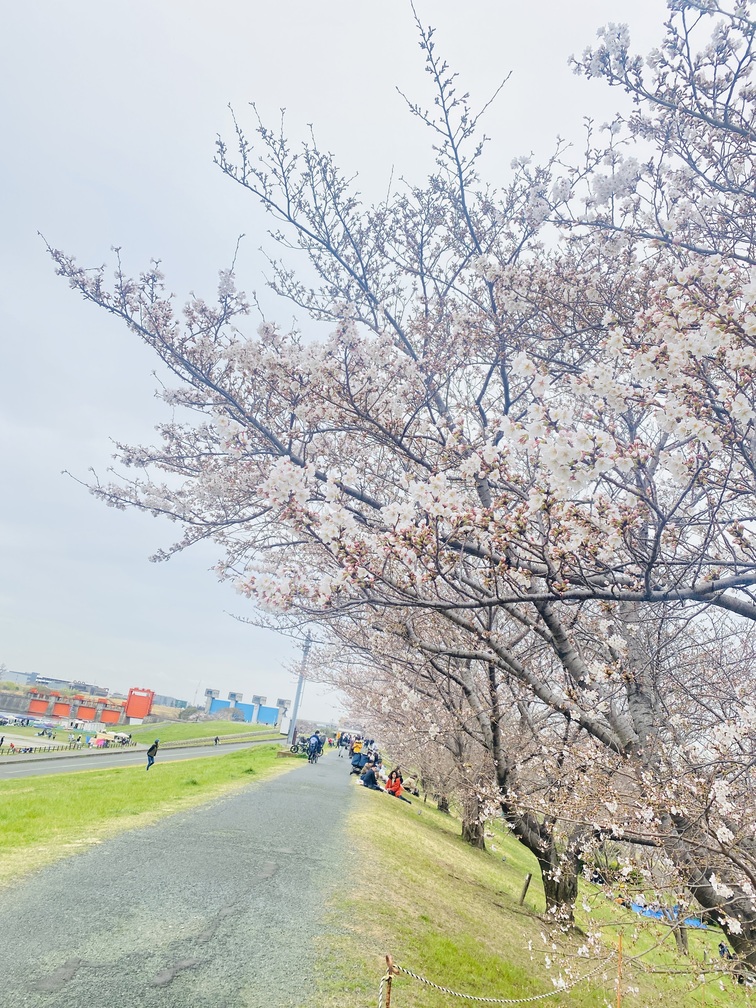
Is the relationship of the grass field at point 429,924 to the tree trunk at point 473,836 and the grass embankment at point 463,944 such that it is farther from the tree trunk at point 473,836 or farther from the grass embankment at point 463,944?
the tree trunk at point 473,836

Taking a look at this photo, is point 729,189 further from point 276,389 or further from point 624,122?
point 276,389

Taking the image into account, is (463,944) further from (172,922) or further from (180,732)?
(180,732)

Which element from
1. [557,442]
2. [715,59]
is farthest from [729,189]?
[557,442]

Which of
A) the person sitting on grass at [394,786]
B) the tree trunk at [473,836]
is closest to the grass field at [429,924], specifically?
the tree trunk at [473,836]

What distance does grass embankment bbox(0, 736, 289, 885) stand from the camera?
8344 mm

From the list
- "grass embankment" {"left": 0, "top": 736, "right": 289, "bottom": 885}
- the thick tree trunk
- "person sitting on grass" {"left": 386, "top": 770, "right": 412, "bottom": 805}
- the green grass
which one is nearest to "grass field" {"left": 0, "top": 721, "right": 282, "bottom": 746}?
the green grass

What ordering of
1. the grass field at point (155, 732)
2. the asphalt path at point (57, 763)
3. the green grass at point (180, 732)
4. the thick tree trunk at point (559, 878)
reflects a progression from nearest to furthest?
the thick tree trunk at point (559, 878) → the asphalt path at point (57, 763) → the grass field at point (155, 732) → the green grass at point (180, 732)

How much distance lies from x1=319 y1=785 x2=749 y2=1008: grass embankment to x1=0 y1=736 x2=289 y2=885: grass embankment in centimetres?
421

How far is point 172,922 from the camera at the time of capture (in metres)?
6.17

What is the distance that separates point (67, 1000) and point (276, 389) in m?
5.92

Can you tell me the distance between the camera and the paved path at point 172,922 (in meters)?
4.81

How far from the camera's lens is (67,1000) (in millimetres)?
4457

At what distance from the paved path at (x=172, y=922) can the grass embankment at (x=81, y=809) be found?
0.56 meters

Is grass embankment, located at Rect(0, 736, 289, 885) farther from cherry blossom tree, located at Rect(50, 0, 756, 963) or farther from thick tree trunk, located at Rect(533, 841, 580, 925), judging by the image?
thick tree trunk, located at Rect(533, 841, 580, 925)
